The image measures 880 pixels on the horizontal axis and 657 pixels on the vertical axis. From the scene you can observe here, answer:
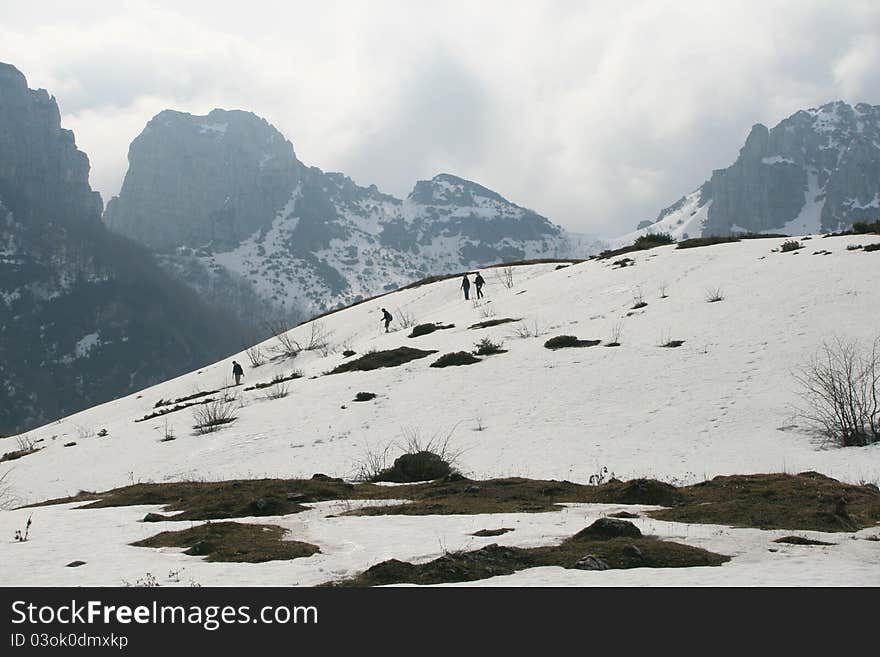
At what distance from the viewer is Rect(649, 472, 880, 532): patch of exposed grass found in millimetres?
11664

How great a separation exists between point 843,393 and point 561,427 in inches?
308

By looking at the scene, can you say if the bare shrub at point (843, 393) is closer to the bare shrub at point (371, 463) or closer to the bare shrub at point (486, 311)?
the bare shrub at point (371, 463)

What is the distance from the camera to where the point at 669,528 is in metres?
11.6

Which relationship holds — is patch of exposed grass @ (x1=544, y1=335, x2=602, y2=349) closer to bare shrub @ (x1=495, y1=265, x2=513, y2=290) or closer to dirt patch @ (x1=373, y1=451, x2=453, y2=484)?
dirt patch @ (x1=373, y1=451, x2=453, y2=484)

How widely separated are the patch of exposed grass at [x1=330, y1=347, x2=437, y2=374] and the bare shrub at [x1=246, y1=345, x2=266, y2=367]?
18.6m

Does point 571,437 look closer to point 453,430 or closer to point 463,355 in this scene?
point 453,430

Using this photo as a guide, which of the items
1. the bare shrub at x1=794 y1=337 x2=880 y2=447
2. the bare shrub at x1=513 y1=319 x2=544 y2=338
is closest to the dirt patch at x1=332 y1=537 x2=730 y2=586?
the bare shrub at x1=794 y1=337 x2=880 y2=447

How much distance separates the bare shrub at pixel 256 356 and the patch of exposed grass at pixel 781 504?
A: 145 ft

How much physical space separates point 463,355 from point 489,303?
53.3ft

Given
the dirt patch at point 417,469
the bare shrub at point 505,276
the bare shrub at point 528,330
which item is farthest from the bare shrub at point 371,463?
the bare shrub at point 505,276

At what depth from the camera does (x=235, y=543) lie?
11.8 m

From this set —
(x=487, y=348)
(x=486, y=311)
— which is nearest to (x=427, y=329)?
(x=486, y=311)

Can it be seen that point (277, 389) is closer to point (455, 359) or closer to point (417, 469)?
point (455, 359)
